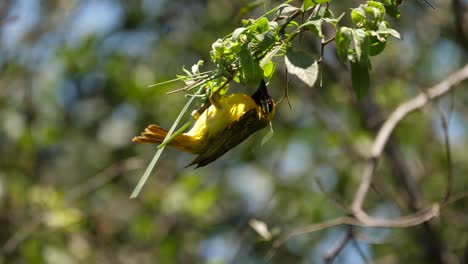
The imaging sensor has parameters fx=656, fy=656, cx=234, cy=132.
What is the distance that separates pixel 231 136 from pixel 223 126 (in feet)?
0.12

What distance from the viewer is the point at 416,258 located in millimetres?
4844

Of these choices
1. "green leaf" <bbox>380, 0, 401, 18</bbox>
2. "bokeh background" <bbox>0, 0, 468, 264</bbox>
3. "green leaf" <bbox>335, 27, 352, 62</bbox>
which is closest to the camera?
"green leaf" <bbox>335, 27, 352, 62</bbox>

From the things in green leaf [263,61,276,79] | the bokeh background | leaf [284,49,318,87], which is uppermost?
leaf [284,49,318,87]

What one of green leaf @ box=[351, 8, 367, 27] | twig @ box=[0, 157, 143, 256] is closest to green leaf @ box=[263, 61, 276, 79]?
green leaf @ box=[351, 8, 367, 27]

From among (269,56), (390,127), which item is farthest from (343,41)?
(390,127)

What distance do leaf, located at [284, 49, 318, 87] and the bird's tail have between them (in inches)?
17.1

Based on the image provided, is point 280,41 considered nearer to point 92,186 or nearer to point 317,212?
point 317,212

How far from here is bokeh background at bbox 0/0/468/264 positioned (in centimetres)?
498

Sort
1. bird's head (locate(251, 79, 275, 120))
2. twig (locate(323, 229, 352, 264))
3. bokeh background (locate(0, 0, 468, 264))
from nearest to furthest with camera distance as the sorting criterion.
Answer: bird's head (locate(251, 79, 275, 120)), twig (locate(323, 229, 352, 264)), bokeh background (locate(0, 0, 468, 264))

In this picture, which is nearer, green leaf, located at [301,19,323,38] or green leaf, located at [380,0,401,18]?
green leaf, located at [301,19,323,38]

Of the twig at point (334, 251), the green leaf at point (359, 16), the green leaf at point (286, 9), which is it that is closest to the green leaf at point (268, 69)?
the green leaf at point (286, 9)

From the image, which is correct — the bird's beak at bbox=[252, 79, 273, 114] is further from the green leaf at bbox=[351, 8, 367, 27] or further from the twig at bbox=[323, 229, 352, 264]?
the twig at bbox=[323, 229, 352, 264]

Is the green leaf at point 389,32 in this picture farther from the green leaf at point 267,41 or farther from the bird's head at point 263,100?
the bird's head at point 263,100

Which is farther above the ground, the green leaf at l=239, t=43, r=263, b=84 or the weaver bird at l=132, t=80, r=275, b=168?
the green leaf at l=239, t=43, r=263, b=84
